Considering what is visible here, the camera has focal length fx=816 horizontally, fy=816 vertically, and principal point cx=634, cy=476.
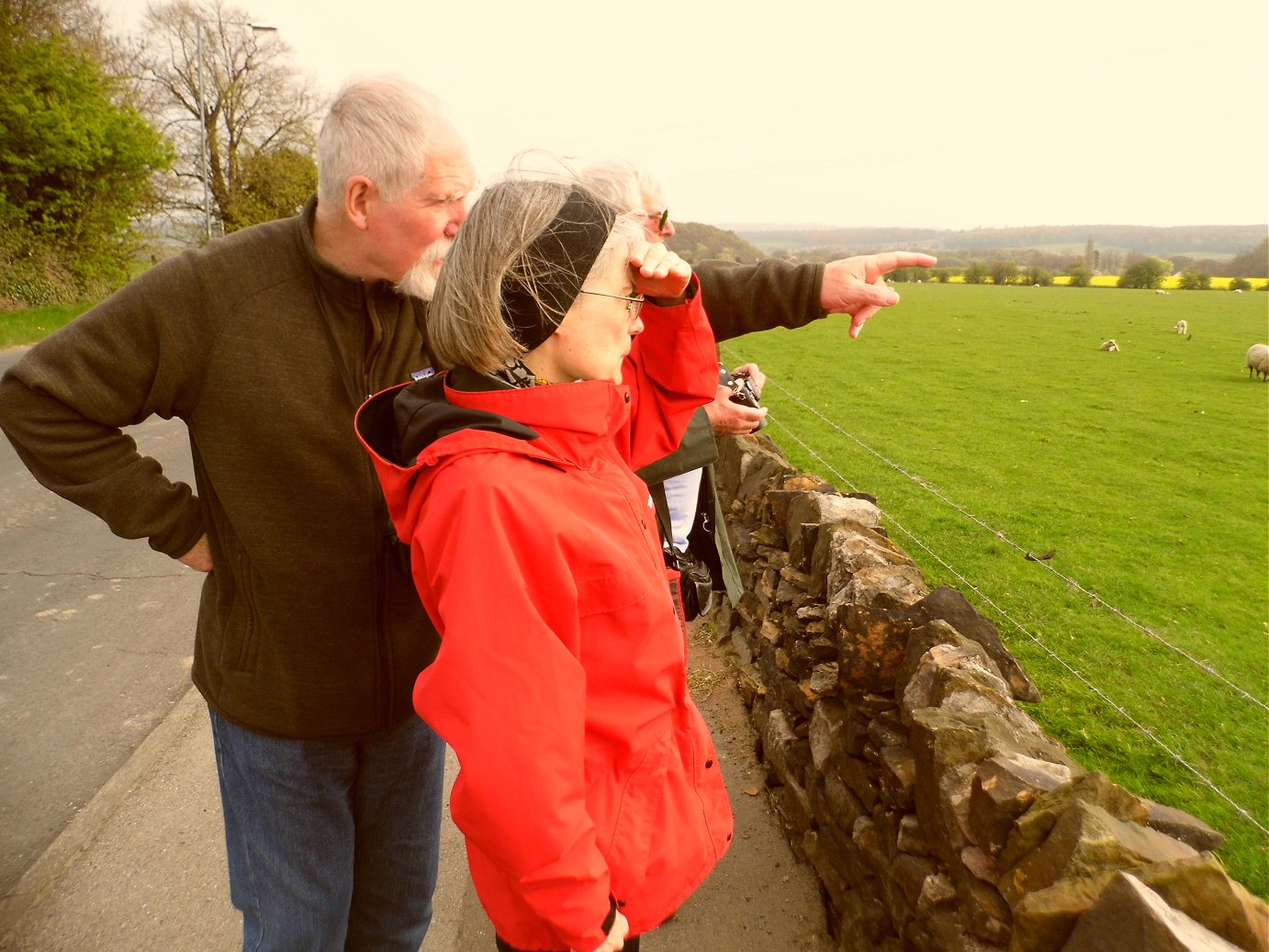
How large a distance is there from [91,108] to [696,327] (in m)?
21.8

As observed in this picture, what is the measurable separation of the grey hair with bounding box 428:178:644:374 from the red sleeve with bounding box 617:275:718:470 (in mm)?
492

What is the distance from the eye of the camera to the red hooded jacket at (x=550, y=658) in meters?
1.29

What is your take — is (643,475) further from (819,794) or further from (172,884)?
(172,884)

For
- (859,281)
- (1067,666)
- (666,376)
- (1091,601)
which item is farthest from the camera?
(1091,601)

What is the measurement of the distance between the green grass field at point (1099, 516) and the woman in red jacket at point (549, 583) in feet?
7.83

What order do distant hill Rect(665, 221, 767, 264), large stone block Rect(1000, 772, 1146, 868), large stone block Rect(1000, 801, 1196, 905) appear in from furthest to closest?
distant hill Rect(665, 221, 767, 264)
large stone block Rect(1000, 772, 1146, 868)
large stone block Rect(1000, 801, 1196, 905)

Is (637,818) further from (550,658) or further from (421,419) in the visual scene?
(421,419)

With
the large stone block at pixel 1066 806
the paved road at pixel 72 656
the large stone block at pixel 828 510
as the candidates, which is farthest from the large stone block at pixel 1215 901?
the paved road at pixel 72 656

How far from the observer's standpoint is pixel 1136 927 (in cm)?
155

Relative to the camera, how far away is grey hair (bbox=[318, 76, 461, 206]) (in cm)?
178

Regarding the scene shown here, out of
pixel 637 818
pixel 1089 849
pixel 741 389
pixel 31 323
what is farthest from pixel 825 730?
pixel 31 323

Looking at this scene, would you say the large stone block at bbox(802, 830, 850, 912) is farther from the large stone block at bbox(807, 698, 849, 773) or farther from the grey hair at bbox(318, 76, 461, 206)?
the grey hair at bbox(318, 76, 461, 206)

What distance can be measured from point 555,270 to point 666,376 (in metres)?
0.71

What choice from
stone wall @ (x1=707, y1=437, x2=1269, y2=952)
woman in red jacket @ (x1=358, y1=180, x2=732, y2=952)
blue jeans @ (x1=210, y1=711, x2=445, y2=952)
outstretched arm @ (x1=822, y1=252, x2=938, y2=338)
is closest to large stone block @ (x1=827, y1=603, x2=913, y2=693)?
stone wall @ (x1=707, y1=437, x2=1269, y2=952)
